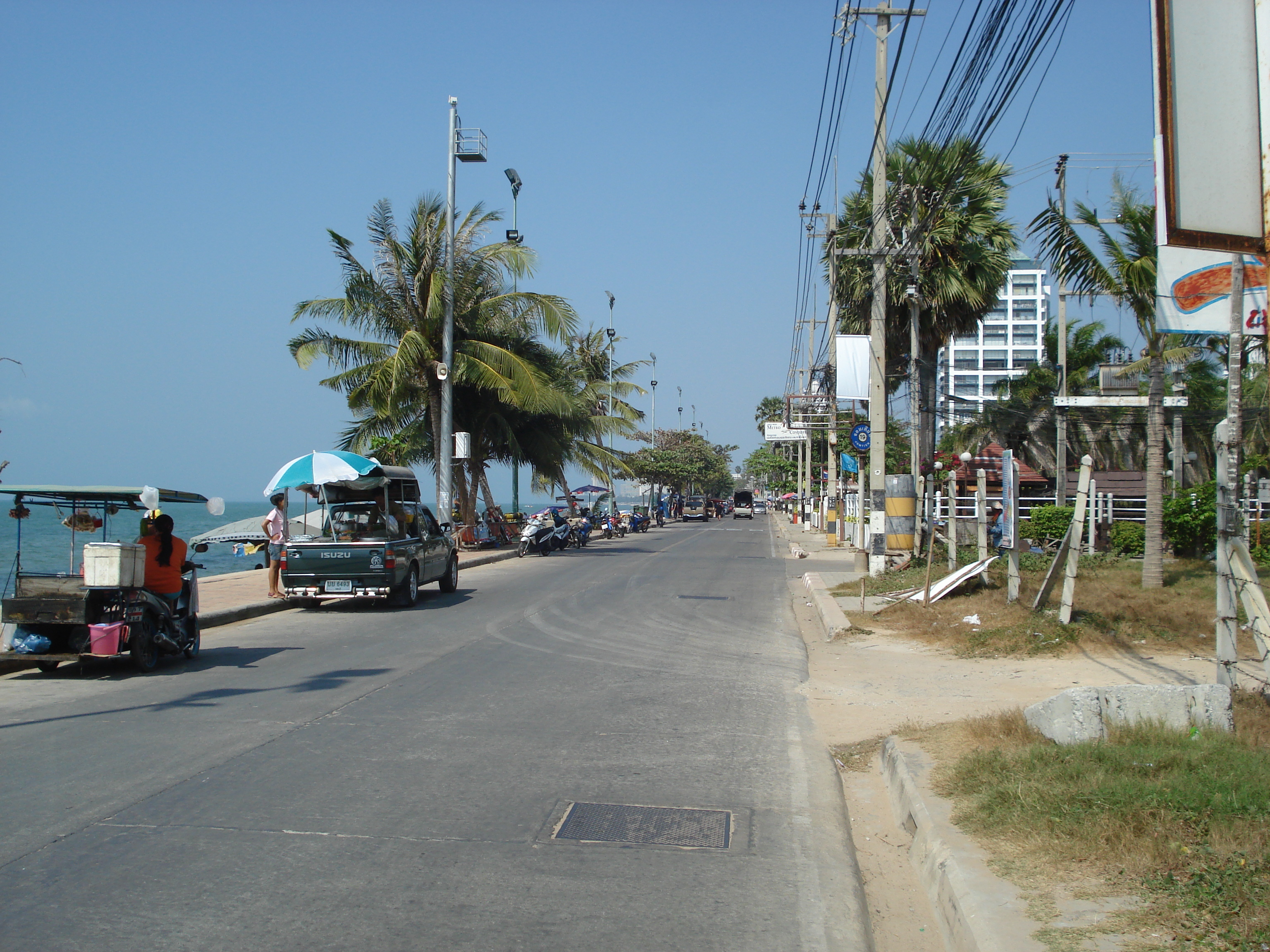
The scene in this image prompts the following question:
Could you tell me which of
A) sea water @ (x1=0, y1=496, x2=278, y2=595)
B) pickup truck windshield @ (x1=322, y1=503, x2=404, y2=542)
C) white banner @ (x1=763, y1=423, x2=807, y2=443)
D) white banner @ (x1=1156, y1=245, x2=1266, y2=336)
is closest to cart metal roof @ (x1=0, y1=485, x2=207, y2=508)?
sea water @ (x1=0, y1=496, x2=278, y2=595)

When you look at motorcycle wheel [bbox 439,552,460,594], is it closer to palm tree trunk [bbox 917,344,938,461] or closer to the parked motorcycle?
palm tree trunk [bbox 917,344,938,461]

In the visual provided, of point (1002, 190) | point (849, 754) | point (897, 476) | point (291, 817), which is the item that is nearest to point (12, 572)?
point (291, 817)

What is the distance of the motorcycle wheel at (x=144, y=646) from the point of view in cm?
991

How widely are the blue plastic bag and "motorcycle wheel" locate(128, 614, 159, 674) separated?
0.76 m

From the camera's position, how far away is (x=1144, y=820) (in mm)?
4406

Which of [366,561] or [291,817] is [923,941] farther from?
[366,561]

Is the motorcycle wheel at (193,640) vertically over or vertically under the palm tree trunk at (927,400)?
under

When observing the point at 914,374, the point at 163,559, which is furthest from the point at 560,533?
the point at 163,559

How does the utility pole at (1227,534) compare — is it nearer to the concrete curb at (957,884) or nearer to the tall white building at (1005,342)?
the concrete curb at (957,884)

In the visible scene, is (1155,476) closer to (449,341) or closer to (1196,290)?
(1196,290)

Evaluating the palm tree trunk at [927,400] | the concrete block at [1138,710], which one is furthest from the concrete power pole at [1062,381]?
the concrete block at [1138,710]

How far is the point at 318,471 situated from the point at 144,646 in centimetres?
569

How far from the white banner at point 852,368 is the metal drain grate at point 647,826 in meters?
18.3

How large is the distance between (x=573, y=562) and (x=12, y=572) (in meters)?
18.9
